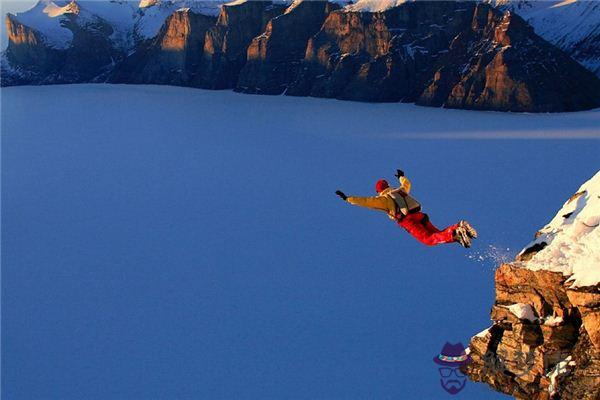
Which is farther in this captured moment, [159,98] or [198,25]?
[198,25]

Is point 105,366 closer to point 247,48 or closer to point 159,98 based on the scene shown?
point 159,98

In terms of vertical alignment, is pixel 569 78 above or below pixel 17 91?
above

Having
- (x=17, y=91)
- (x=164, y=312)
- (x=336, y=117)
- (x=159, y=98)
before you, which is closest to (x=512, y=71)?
(x=336, y=117)

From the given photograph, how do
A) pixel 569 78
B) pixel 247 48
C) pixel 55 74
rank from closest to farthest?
pixel 569 78 < pixel 247 48 < pixel 55 74

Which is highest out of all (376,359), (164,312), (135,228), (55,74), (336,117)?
(376,359)

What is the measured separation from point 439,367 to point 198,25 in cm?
11626

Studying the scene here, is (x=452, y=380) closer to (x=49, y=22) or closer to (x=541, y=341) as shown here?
(x=541, y=341)

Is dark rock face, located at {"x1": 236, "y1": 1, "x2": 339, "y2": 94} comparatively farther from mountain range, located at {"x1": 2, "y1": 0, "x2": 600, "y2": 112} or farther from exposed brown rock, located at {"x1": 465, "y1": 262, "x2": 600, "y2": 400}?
exposed brown rock, located at {"x1": 465, "y1": 262, "x2": 600, "y2": 400}

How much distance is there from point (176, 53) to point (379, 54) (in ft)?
137

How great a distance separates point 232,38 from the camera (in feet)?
402

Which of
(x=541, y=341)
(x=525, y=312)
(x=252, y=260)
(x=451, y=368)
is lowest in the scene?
(x=252, y=260)

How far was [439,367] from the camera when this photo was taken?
64.4ft

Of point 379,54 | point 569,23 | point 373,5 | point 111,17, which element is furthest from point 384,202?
point 111,17

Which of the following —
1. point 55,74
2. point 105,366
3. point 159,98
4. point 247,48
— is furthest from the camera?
point 55,74
